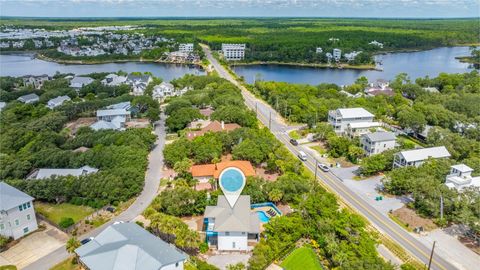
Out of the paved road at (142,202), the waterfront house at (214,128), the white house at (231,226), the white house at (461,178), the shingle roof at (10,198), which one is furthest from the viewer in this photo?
the waterfront house at (214,128)

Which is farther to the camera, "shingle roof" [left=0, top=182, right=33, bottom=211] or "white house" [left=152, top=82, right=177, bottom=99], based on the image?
"white house" [left=152, top=82, right=177, bottom=99]

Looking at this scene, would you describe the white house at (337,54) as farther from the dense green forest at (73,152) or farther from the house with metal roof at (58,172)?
the house with metal roof at (58,172)

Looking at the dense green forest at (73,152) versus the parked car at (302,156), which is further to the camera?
the parked car at (302,156)

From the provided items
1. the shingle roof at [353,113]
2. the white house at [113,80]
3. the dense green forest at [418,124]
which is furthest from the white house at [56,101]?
the shingle roof at [353,113]

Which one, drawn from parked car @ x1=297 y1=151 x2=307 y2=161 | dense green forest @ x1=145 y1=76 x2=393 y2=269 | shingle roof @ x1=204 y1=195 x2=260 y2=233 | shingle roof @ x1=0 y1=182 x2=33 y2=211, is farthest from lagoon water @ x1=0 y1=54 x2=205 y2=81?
shingle roof @ x1=204 y1=195 x2=260 y2=233

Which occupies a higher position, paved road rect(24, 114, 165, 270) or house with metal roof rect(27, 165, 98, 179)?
house with metal roof rect(27, 165, 98, 179)

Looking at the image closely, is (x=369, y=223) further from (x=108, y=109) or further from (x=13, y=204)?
(x=108, y=109)

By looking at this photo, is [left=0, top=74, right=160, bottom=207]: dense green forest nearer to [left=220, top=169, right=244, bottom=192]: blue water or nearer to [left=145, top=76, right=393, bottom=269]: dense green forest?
[left=145, top=76, right=393, bottom=269]: dense green forest
